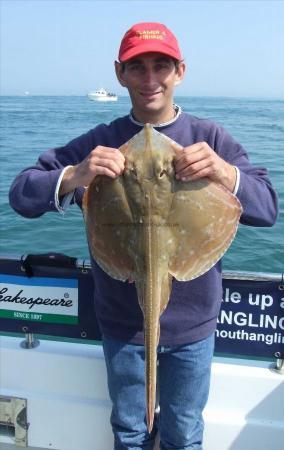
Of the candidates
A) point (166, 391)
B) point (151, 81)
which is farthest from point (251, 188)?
point (166, 391)

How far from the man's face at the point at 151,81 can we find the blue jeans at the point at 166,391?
1.15 metres

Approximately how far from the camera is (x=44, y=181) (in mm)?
2244

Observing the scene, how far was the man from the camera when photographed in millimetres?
2242

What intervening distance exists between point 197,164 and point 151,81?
2.00 feet

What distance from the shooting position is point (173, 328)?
2.41m

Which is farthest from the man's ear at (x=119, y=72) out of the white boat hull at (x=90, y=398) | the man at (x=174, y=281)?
the white boat hull at (x=90, y=398)

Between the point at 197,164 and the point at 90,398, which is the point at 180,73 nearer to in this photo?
the point at 197,164

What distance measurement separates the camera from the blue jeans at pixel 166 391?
8.12 feet

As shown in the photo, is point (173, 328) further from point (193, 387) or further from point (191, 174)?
point (191, 174)

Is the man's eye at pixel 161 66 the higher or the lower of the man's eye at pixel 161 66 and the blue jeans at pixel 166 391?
the higher

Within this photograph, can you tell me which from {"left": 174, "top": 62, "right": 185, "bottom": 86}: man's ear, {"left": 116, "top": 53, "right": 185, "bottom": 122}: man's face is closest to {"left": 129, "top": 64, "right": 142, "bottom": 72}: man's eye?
{"left": 116, "top": 53, "right": 185, "bottom": 122}: man's face

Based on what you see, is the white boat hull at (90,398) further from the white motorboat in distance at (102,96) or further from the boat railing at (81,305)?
the white motorboat in distance at (102,96)

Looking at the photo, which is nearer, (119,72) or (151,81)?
(151,81)

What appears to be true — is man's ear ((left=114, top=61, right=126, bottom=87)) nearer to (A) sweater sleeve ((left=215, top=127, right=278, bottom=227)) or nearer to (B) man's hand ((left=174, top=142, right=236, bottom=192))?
(A) sweater sleeve ((left=215, top=127, right=278, bottom=227))
